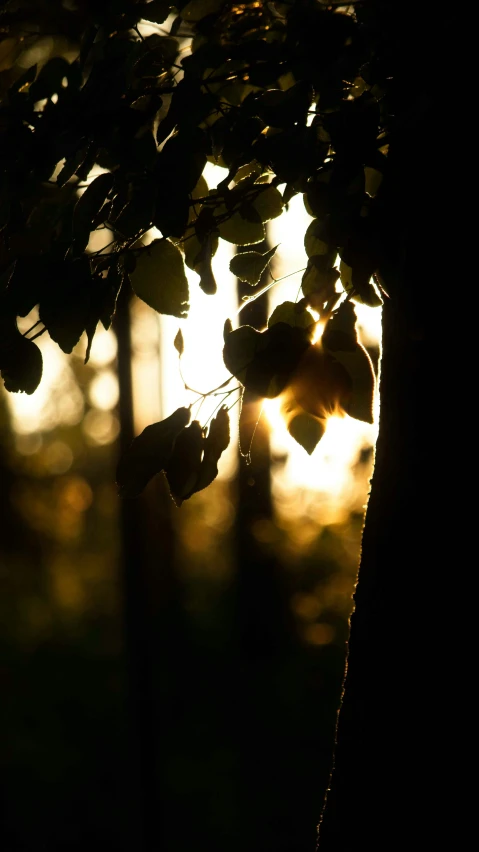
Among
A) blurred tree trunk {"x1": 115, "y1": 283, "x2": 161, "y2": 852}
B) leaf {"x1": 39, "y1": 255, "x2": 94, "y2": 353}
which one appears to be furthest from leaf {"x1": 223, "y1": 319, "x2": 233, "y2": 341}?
blurred tree trunk {"x1": 115, "y1": 283, "x2": 161, "y2": 852}

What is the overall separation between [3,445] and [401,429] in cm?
2879

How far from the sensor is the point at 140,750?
8.25m

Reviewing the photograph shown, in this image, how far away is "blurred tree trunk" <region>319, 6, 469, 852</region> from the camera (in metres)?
1.55

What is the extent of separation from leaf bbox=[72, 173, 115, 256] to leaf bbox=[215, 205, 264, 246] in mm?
330

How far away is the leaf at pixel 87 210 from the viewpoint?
1.28 meters

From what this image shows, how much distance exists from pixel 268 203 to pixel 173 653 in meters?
Answer: 16.1

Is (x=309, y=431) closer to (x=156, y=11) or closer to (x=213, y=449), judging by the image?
(x=213, y=449)

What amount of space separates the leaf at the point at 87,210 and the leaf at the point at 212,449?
39cm

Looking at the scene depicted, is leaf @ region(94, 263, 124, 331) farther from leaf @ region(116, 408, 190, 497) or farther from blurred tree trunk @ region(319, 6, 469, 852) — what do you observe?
blurred tree trunk @ region(319, 6, 469, 852)

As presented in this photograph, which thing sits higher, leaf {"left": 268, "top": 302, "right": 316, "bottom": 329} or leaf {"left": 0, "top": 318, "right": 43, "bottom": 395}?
leaf {"left": 268, "top": 302, "right": 316, "bottom": 329}

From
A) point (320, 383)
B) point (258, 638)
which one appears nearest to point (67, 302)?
point (320, 383)

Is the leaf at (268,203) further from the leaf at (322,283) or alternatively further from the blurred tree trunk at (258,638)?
the blurred tree trunk at (258,638)

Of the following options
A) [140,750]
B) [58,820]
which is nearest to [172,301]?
[140,750]

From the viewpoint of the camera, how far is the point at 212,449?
139 cm
